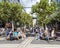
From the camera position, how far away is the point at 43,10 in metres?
34.2

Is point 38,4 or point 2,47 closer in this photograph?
point 2,47

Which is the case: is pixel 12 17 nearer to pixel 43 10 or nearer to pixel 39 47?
pixel 43 10

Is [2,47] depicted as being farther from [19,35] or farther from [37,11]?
[37,11]

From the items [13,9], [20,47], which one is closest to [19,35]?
[20,47]

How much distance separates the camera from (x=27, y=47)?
16.4 m

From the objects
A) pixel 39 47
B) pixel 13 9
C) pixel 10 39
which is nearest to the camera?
pixel 39 47

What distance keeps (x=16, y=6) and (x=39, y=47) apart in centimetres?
1808

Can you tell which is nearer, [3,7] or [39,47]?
[39,47]

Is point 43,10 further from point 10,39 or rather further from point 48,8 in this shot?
point 10,39

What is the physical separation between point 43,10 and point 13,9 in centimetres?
422

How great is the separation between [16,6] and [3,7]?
73.6 inches

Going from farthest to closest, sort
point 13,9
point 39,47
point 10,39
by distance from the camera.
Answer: point 13,9 < point 10,39 < point 39,47

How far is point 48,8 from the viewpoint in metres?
33.7

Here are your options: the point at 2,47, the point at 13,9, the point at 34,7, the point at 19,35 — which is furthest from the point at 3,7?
the point at 2,47
